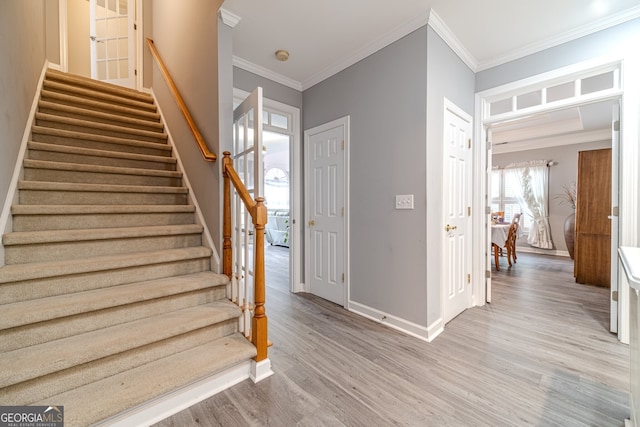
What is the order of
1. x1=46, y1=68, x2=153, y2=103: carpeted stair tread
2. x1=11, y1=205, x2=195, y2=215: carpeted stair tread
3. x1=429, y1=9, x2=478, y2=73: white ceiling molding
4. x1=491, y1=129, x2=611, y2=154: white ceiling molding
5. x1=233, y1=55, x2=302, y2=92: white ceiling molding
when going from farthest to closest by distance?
1. x1=491, y1=129, x2=611, y2=154: white ceiling molding
2. x1=46, y1=68, x2=153, y2=103: carpeted stair tread
3. x1=233, y1=55, x2=302, y2=92: white ceiling molding
4. x1=429, y1=9, x2=478, y2=73: white ceiling molding
5. x1=11, y1=205, x2=195, y2=215: carpeted stair tread

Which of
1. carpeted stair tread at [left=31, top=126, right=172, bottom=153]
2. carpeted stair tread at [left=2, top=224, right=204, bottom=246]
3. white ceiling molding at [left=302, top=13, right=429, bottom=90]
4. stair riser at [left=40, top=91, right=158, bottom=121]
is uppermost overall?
white ceiling molding at [left=302, top=13, right=429, bottom=90]

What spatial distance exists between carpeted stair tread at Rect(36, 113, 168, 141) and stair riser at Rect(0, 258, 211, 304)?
69.7 inches

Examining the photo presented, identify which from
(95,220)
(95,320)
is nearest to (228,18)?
(95,220)

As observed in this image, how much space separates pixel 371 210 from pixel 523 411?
5.69 ft

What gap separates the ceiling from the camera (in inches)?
81.0

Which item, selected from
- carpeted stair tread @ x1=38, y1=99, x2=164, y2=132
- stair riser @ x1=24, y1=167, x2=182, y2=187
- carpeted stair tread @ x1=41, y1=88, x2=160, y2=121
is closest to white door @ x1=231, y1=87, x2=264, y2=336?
stair riser @ x1=24, y1=167, x2=182, y2=187

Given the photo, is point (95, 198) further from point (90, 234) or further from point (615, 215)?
point (615, 215)

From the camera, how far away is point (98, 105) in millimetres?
2971

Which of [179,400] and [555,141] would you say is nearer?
[179,400]

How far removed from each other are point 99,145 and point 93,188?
0.76 meters

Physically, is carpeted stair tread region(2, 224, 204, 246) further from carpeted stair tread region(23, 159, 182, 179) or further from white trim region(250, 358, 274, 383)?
white trim region(250, 358, 274, 383)

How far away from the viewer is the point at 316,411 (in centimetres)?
145

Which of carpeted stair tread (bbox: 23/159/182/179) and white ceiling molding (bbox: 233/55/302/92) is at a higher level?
white ceiling molding (bbox: 233/55/302/92)

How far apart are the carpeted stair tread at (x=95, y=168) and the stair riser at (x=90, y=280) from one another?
3.58ft
